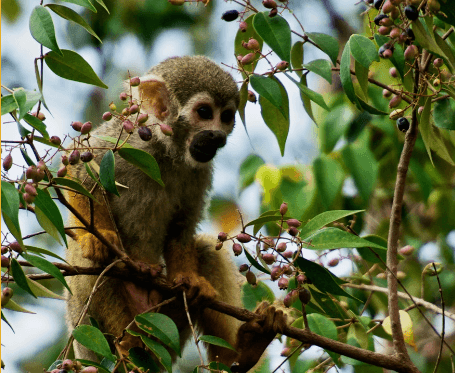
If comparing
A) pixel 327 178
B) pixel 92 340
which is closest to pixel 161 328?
pixel 92 340

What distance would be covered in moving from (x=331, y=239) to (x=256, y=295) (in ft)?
4.28

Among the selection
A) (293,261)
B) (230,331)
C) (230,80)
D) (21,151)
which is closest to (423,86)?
(293,261)

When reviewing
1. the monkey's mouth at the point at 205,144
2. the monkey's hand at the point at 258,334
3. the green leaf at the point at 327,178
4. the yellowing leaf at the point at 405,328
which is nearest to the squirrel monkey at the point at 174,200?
the monkey's mouth at the point at 205,144

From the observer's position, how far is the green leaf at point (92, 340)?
1.72 metres

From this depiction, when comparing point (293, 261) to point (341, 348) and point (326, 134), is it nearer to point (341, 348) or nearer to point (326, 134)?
point (341, 348)

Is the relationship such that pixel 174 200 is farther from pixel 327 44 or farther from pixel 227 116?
pixel 327 44

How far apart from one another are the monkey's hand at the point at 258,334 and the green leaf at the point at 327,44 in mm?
1225

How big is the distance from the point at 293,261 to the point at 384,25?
87 centimetres

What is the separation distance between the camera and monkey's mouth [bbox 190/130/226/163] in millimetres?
3478

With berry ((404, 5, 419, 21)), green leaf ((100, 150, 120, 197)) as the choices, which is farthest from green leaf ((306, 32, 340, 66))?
green leaf ((100, 150, 120, 197))

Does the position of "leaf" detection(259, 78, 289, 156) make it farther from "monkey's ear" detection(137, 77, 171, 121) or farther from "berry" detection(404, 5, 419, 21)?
"monkey's ear" detection(137, 77, 171, 121)

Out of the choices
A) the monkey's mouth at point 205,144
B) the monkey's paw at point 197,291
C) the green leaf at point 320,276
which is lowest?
the green leaf at point 320,276

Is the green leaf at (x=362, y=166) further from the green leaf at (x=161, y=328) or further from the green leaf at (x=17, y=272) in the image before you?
the green leaf at (x=17, y=272)

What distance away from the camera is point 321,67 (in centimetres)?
219
